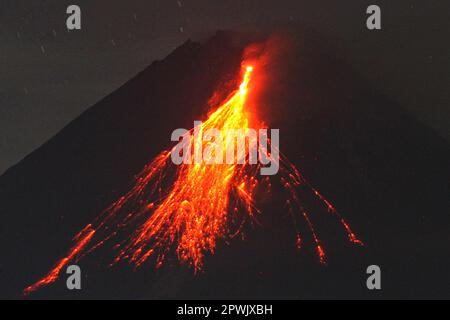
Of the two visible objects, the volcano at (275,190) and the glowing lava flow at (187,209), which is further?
the glowing lava flow at (187,209)

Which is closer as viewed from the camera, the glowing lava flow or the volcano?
the volcano

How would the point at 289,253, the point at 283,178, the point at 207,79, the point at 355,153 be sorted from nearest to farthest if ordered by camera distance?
1. the point at 289,253
2. the point at 283,178
3. the point at 355,153
4. the point at 207,79

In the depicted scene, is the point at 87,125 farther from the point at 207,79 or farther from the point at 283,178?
the point at 283,178

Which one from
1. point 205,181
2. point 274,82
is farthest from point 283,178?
point 274,82
